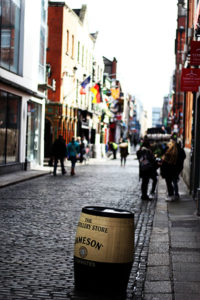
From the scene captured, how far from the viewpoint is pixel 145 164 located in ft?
49.6

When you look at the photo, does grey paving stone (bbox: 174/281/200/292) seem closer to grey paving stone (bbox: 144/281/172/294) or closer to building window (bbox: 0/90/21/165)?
grey paving stone (bbox: 144/281/172/294)

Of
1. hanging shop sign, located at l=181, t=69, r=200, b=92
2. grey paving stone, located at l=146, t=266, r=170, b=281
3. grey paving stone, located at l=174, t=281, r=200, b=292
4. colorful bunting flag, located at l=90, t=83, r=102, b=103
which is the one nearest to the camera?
grey paving stone, located at l=174, t=281, r=200, b=292

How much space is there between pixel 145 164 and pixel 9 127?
31.1ft

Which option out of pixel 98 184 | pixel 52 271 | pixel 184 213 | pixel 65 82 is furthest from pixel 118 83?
pixel 52 271

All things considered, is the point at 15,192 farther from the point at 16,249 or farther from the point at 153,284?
the point at 153,284

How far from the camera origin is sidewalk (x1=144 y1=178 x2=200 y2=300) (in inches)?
214

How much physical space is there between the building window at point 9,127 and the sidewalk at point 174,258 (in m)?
11.2

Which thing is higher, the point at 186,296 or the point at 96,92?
the point at 96,92

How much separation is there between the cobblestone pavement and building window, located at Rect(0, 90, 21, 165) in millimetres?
4758

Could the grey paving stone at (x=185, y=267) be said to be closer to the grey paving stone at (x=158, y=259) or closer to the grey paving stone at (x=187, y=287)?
the grey paving stone at (x=158, y=259)

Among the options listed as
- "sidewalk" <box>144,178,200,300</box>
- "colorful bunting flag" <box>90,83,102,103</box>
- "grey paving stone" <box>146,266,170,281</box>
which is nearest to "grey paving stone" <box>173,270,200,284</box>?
"sidewalk" <box>144,178,200,300</box>

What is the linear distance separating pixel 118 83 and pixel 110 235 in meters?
88.6

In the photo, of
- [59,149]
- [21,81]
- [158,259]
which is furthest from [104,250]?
[21,81]

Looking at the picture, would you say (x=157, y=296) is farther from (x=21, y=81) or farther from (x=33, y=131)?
(x=33, y=131)
